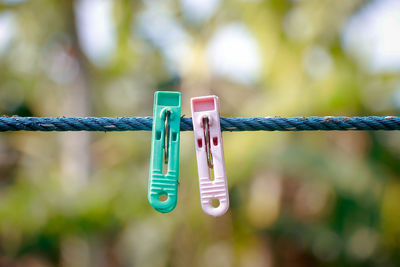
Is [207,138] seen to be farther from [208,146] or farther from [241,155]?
[241,155]

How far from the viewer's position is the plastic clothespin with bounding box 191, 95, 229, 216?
107 cm

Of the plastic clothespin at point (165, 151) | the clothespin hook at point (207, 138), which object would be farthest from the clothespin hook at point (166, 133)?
the clothespin hook at point (207, 138)

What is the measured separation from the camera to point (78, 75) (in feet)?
18.9

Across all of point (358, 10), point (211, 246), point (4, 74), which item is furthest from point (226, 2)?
point (4, 74)

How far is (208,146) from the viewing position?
1.11m

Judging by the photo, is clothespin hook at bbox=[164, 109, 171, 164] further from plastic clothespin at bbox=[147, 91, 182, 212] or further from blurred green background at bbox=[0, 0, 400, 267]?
blurred green background at bbox=[0, 0, 400, 267]

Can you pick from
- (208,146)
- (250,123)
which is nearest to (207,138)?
(208,146)

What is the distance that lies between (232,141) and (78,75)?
2.48 meters

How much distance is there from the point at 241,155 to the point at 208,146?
368 centimetres

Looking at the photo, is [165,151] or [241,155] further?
[241,155]

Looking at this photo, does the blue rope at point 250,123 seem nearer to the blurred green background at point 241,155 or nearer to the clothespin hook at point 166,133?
the clothespin hook at point 166,133

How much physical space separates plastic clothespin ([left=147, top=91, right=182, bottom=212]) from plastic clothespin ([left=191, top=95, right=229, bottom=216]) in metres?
0.06

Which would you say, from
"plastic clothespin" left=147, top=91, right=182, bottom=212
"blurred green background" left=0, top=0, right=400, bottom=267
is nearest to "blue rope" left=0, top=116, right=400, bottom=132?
"plastic clothespin" left=147, top=91, right=182, bottom=212

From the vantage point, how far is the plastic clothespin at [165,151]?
41.5 inches
